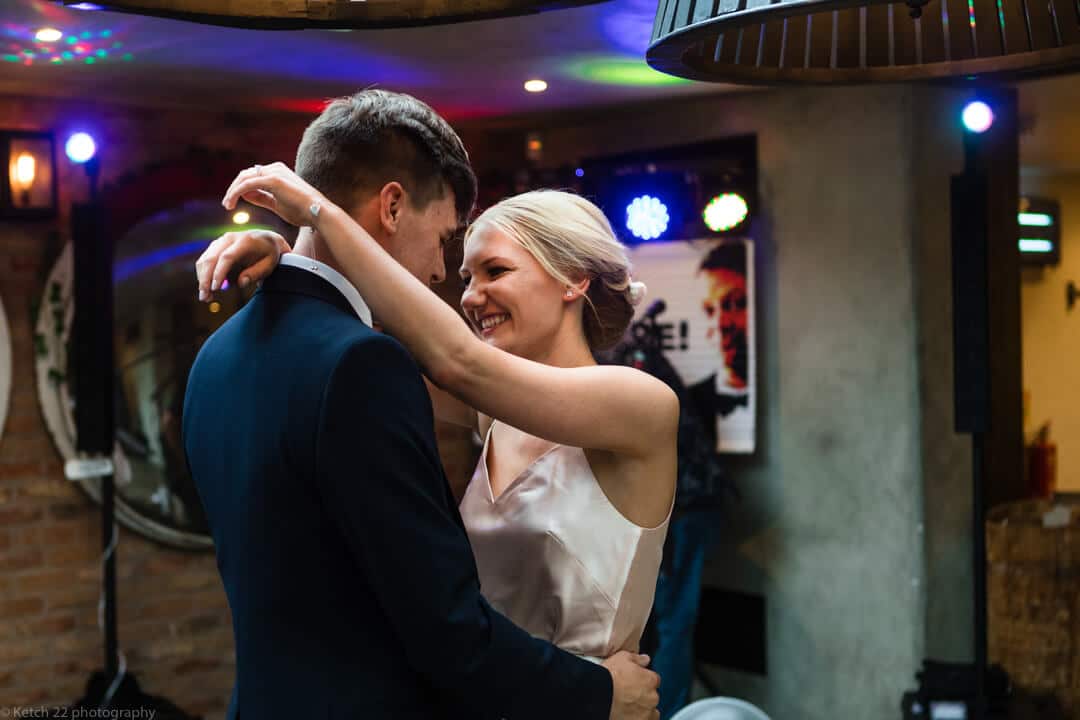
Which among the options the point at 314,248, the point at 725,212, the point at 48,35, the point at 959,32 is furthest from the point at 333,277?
the point at 725,212

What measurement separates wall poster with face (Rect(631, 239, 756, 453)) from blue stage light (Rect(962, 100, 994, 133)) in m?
1.28

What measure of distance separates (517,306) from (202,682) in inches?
158

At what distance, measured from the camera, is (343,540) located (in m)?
1.37

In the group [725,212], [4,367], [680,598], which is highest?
[725,212]

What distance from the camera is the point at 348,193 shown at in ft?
5.09

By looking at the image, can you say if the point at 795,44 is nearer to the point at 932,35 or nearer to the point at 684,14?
the point at 932,35

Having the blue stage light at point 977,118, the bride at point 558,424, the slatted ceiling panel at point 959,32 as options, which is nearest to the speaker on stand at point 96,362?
the bride at point 558,424

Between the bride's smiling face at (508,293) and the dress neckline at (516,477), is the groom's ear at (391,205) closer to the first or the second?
the bride's smiling face at (508,293)

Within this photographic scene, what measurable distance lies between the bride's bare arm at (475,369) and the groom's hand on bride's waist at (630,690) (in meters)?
0.33

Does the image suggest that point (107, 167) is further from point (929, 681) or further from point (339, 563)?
point (339, 563)

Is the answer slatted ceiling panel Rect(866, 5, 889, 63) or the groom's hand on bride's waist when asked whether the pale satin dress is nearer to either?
the groom's hand on bride's waist

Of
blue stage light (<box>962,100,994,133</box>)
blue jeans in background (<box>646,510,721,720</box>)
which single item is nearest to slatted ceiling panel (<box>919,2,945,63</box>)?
blue stage light (<box>962,100,994,133</box>)

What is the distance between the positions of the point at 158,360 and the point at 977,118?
3.48 meters

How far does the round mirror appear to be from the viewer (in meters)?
5.27
